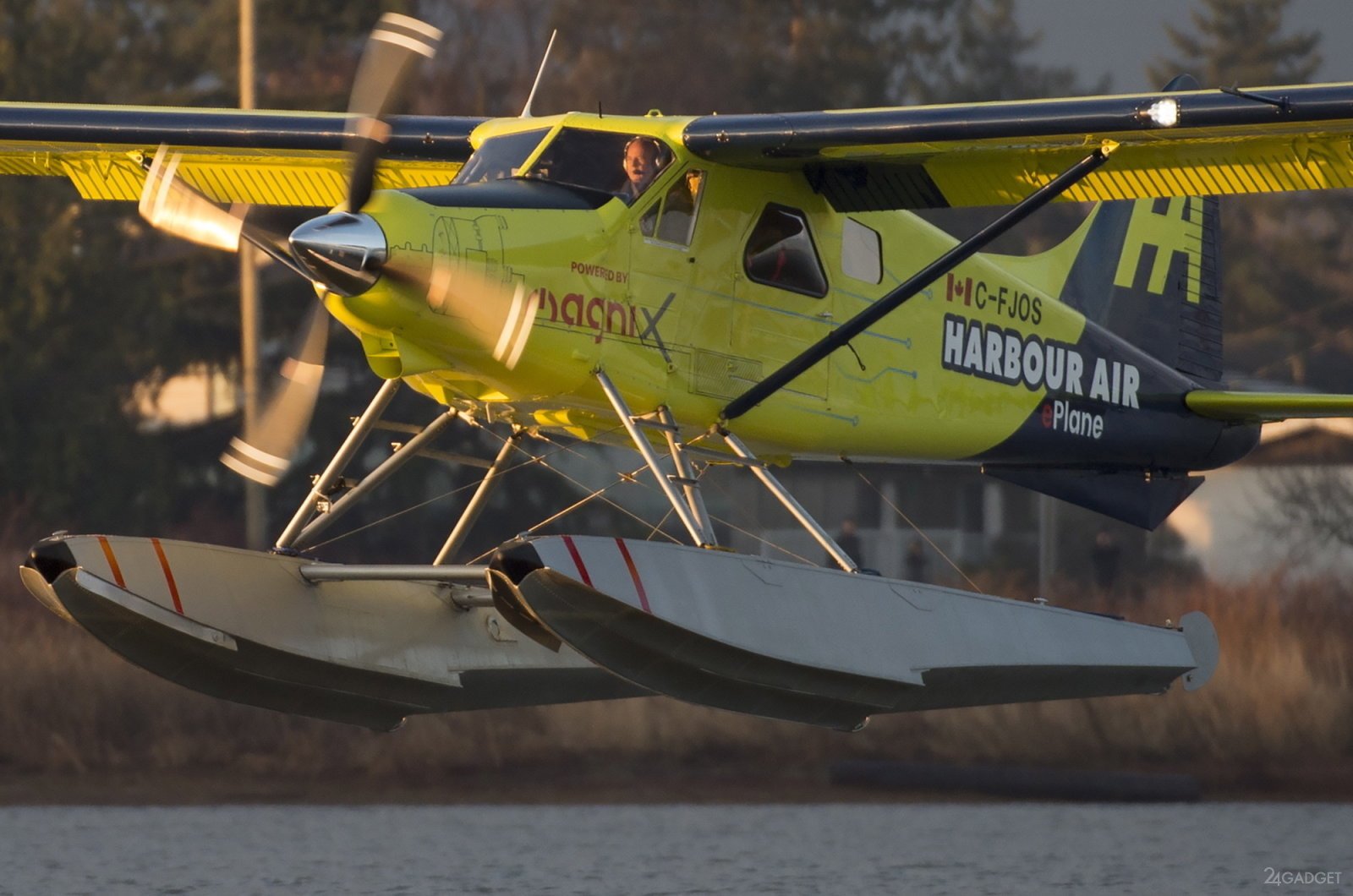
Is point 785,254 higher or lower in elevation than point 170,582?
higher

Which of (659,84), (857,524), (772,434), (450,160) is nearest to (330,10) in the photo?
(659,84)

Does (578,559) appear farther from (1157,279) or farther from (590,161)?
(1157,279)

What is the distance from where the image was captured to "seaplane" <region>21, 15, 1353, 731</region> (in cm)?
907

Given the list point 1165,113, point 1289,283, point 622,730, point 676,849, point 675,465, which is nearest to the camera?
point 1165,113

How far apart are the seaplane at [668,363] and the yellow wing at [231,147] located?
28 millimetres

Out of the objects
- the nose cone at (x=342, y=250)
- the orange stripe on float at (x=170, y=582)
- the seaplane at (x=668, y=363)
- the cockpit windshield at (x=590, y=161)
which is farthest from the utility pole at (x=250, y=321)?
the nose cone at (x=342, y=250)

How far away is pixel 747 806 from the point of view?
67.8ft

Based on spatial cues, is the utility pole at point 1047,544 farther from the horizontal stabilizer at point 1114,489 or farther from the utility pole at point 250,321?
the horizontal stabilizer at point 1114,489

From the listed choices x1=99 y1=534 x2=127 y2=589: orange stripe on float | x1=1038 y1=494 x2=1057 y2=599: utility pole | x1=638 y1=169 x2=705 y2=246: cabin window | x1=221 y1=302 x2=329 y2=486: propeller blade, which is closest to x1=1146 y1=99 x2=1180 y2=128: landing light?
x1=638 y1=169 x2=705 y2=246: cabin window

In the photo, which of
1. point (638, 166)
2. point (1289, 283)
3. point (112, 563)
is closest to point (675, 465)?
point (638, 166)

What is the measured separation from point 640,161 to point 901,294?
1560mm

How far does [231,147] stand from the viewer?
38.7 feet

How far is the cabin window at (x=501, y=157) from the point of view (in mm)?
9727

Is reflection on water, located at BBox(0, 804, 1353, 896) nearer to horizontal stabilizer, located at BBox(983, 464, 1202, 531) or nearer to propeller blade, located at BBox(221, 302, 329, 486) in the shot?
horizontal stabilizer, located at BBox(983, 464, 1202, 531)
